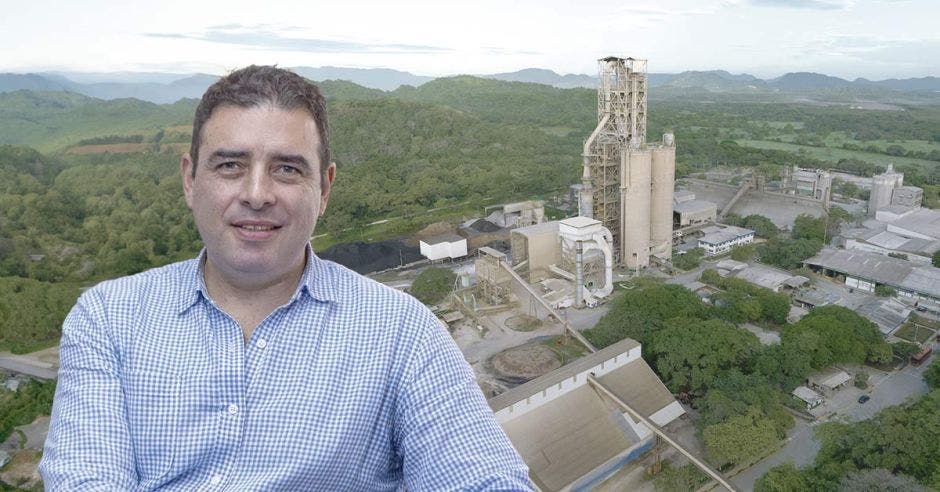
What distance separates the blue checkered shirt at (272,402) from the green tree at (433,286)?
1378cm

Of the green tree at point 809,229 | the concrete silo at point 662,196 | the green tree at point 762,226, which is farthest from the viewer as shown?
the green tree at point 762,226

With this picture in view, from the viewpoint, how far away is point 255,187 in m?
1.41

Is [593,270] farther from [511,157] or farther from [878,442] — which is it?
[511,157]

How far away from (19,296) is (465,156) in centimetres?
2400

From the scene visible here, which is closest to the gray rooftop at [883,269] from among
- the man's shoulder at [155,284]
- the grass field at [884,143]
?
the man's shoulder at [155,284]

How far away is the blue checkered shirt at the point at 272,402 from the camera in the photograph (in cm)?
133

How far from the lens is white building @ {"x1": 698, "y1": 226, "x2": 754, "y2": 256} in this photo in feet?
61.3

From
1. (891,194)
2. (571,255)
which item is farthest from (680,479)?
(891,194)

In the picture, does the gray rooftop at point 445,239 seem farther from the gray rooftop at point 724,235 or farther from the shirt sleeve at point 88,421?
the shirt sleeve at point 88,421

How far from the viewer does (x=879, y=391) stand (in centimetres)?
1061

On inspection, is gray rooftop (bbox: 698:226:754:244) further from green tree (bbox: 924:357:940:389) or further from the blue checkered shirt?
the blue checkered shirt

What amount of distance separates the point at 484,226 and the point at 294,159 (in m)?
19.9

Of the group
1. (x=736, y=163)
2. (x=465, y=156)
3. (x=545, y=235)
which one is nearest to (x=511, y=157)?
(x=465, y=156)

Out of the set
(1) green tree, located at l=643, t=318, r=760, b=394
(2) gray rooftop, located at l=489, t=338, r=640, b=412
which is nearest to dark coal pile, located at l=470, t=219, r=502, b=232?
(1) green tree, located at l=643, t=318, r=760, b=394
